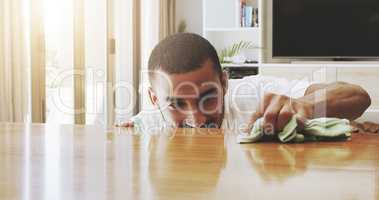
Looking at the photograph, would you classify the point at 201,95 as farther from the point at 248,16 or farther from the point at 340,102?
the point at 248,16

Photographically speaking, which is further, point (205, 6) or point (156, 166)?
point (205, 6)

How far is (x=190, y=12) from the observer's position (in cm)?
450

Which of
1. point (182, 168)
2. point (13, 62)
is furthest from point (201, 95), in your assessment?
point (13, 62)

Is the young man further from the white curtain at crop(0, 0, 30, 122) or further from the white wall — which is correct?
the white wall

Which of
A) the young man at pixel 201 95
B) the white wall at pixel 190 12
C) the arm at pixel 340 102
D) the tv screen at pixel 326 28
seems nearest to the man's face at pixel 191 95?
the young man at pixel 201 95

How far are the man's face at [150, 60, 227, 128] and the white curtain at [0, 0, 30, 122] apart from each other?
161cm

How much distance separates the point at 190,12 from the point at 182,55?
3632 millimetres

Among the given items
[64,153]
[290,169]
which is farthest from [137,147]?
[290,169]

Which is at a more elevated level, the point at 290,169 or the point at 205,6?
the point at 205,6

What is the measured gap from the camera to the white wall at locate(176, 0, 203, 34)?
4.49m

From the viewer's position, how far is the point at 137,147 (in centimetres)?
84

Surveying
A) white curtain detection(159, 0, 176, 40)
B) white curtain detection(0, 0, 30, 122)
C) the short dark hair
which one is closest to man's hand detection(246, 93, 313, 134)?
the short dark hair

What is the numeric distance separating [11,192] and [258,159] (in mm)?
348

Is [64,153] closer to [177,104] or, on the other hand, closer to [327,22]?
[177,104]
